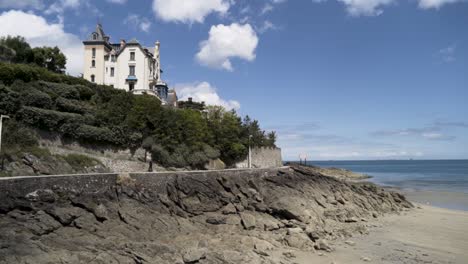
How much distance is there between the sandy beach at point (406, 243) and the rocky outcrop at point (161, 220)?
30.3 inches

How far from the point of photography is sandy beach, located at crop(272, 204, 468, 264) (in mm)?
12383

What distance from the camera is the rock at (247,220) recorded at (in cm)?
1481

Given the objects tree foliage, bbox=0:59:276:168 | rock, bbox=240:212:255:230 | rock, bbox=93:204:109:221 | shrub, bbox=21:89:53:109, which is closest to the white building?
tree foliage, bbox=0:59:276:168

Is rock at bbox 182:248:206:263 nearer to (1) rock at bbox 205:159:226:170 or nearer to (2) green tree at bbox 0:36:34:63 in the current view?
(1) rock at bbox 205:159:226:170

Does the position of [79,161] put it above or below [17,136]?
below

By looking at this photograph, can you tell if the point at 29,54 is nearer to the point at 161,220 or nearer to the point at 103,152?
the point at 103,152

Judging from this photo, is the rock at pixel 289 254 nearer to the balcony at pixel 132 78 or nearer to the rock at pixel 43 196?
the rock at pixel 43 196

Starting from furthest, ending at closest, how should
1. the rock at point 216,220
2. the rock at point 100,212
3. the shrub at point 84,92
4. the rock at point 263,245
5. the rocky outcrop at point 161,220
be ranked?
the shrub at point 84,92 < the rock at point 216,220 < the rock at point 263,245 < the rock at point 100,212 < the rocky outcrop at point 161,220

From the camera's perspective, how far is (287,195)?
65.2ft

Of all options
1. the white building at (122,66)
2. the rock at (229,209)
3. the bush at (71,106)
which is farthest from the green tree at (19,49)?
the rock at (229,209)

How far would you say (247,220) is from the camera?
15.2 metres

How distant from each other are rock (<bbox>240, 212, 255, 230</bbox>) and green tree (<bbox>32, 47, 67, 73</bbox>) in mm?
32236

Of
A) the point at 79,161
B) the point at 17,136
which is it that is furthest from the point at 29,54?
the point at 79,161

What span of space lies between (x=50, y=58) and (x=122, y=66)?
7952 millimetres
